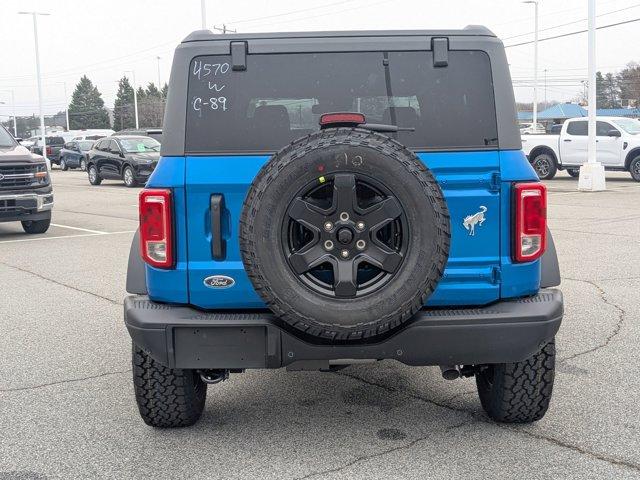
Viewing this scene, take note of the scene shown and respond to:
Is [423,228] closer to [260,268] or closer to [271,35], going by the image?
[260,268]

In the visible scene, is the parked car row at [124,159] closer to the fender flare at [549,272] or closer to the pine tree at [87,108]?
the fender flare at [549,272]

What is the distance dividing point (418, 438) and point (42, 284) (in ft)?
18.9

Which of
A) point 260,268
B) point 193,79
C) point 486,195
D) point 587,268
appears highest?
point 193,79

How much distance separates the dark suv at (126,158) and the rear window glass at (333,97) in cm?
2108

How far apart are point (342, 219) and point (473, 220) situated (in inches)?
27.2

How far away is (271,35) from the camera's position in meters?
3.78

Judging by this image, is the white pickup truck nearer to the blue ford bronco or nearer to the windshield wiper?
the blue ford bronco

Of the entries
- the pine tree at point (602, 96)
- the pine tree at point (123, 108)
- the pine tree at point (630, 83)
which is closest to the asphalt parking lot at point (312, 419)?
the pine tree at point (630, 83)

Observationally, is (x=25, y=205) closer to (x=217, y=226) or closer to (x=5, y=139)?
(x=5, y=139)

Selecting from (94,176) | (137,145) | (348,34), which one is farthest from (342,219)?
(94,176)

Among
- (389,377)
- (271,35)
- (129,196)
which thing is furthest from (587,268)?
(129,196)

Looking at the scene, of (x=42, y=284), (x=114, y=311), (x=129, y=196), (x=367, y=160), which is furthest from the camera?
(x=129, y=196)

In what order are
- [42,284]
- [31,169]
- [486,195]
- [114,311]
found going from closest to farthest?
[486,195] → [114,311] → [42,284] → [31,169]

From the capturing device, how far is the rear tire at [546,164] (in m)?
22.9
